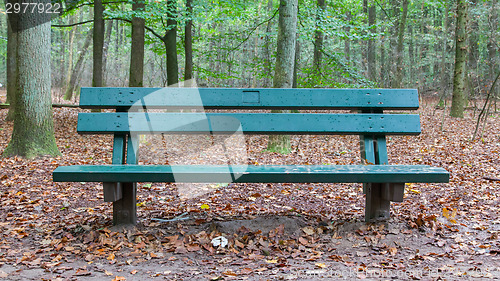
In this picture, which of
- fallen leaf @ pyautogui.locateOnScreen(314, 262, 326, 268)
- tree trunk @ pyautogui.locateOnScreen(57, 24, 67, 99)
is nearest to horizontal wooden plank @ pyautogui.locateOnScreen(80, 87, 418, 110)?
fallen leaf @ pyautogui.locateOnScreen(314, 262, 326, 268)

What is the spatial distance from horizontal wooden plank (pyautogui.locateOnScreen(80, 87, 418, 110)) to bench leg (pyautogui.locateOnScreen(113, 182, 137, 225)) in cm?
65

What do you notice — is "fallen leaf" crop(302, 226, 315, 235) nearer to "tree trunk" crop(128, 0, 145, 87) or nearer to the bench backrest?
the bench backrest

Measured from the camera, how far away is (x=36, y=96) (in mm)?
5828

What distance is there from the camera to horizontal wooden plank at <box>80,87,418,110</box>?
3152 mm

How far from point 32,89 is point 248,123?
13.4ft

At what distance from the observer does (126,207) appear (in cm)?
296

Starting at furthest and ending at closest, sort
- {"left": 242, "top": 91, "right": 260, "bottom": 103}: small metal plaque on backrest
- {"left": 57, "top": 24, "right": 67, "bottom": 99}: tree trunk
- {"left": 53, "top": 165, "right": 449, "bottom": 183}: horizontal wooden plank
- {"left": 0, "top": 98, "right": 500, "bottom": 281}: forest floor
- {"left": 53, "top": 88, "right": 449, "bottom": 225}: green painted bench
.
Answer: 1. {"left": 57, "top": 24, "right": 67, "bottom": 99}: tree trunk
2. {"left": 242, "top": 91, "right": 260, "bottom": 103}: small metal plaque on backrest
3. {"left": 53, "top": 88, "right": 449, "bottom": 225}: green painted bench
4. {"left": 53, "top": 165, "right": 449, "bottom": 183}: horizontal wooden plank
5. {"left": 0, "top": 98, "right": 500, "bottom": 281}: forest floor

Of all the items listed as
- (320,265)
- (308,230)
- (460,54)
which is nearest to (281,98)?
(308,230)

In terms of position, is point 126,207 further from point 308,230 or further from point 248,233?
point 308,230

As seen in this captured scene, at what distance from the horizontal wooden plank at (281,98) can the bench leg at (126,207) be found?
25.7 inches

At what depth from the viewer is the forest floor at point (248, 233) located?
7.80 feet

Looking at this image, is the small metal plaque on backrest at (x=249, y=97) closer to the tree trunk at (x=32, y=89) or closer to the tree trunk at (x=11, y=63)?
the tree trunk at (x=32, y=89)

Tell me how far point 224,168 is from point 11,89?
1013 cm

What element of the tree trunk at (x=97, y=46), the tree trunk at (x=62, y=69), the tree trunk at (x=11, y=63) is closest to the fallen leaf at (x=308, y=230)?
the tree trunk at (x=97, y=46)
